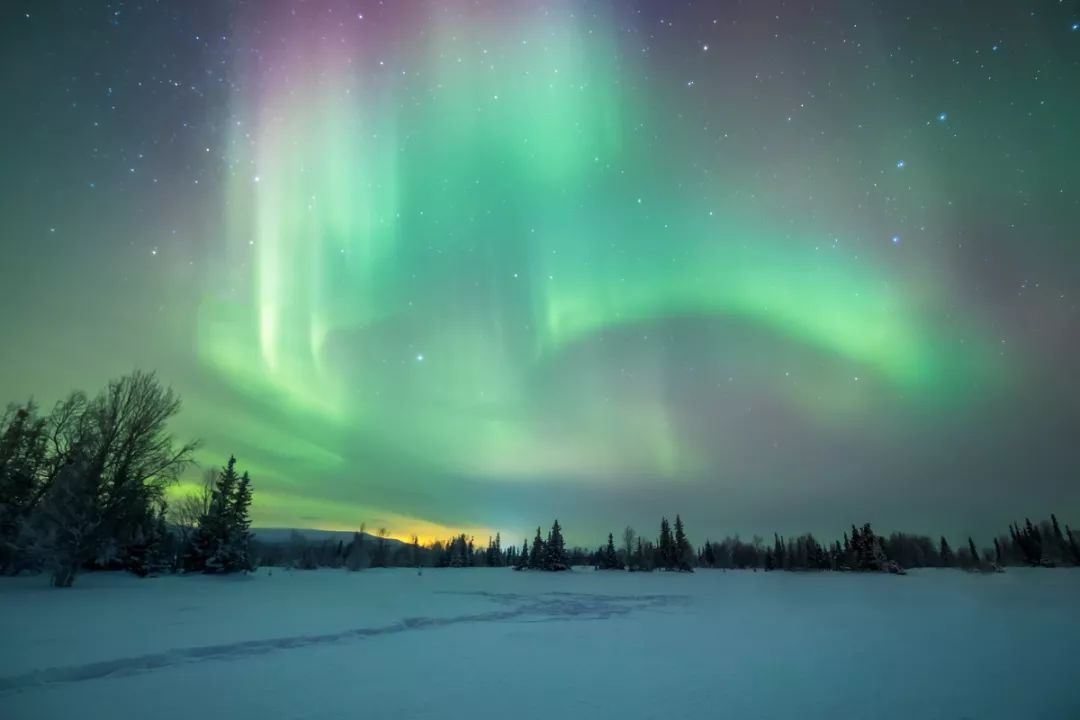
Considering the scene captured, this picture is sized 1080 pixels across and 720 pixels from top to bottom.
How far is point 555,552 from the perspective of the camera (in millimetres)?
109188

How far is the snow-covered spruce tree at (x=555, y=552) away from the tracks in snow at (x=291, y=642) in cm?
7874

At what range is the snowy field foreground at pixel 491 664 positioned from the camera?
31.6ft

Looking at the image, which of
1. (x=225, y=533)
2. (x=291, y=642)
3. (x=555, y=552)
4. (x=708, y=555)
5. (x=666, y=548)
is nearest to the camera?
(x=291, y=642)

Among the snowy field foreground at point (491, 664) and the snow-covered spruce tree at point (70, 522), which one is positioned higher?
the snow-covered spruce tree at point (70, 522)

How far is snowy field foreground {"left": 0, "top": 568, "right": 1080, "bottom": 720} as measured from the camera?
9641 mm

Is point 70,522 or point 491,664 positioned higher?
point 70,522

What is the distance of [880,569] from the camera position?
355 ft

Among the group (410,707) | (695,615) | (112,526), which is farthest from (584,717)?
(112,526)

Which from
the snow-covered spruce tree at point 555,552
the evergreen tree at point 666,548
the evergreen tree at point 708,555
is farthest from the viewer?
the evergreen tree at point 708,555

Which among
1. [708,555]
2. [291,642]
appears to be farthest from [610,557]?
[291,642]

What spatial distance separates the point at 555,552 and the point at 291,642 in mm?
100710

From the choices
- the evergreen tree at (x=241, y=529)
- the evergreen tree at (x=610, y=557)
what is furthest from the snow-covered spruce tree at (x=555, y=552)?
the evergreen tree at (x=241, y=529)

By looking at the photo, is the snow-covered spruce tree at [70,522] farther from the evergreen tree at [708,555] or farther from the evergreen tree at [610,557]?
the evergreen tree at [708,555]

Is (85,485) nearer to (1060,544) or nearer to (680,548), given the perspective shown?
(680,548)
